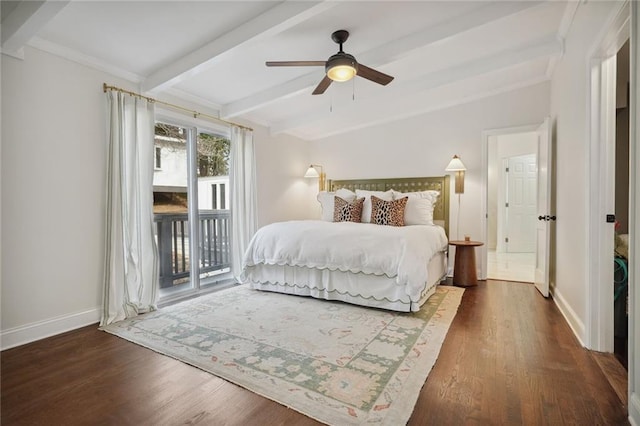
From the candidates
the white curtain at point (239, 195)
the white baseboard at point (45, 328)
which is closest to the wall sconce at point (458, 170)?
the white curtain at point (239, 195)

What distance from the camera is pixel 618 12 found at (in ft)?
6.07

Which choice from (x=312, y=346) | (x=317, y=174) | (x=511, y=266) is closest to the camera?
(x=312, y=346)

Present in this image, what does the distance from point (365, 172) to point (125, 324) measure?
419 cm

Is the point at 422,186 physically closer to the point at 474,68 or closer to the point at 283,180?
the point at 474,68

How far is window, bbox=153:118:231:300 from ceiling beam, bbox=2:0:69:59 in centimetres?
148

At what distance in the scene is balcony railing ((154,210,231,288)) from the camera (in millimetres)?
3975

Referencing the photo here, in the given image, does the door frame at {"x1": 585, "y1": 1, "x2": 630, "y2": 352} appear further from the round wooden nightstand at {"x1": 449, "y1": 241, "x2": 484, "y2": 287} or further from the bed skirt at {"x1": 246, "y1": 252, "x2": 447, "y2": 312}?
the round wooden nightstand at {"x1": 449, "y1": 241, "x2": 484, "y2": 287}

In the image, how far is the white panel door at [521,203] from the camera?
22.4 feet

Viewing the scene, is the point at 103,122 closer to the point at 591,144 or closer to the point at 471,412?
the point at 471,412

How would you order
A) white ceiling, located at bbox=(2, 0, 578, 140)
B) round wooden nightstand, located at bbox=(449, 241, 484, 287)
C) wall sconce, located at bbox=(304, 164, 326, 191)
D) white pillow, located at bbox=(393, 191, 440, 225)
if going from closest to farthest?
white ceiling, located at bbox=(2, 0, 578, 140), round wooden nightstand, located at bbox=(449, 241, 484, 287), white pillow, located at bbox=(393, 191, 440, 225), wall sconce, located at bbox=(304, 164, 326, 191)

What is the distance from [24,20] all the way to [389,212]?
3.85m

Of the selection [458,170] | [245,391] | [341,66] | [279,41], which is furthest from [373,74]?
[245,391]

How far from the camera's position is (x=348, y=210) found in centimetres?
457

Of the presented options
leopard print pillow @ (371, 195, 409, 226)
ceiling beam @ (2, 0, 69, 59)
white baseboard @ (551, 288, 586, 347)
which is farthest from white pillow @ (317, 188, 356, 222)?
ceiling beam @ (2, 0, 69, 59)
